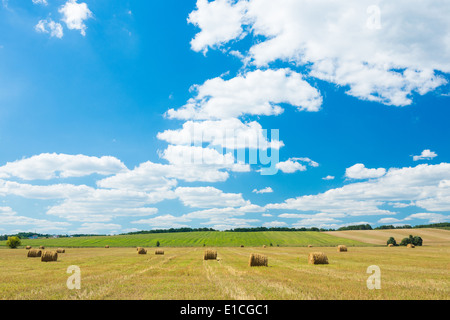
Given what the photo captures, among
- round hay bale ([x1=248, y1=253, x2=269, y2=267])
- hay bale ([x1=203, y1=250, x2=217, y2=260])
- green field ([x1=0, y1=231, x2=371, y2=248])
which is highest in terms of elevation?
round hay bale ([x1=248, y1=253, x2=269, y2=267])

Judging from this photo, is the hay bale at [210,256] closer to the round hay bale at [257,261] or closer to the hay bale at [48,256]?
the round hay bale at [257,261]

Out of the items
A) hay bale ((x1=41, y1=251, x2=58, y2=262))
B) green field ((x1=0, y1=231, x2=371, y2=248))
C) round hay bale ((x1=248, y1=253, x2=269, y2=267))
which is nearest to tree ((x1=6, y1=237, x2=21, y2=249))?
green field ((x1=0, y1=231, x2=371, y2=248))

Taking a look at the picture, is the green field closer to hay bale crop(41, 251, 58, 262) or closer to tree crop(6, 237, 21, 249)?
tree crop(6, 237, 21, 249)

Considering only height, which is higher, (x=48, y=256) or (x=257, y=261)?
(x=257, y=261)

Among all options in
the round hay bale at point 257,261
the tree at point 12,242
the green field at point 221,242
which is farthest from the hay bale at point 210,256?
the tree at point 12,242

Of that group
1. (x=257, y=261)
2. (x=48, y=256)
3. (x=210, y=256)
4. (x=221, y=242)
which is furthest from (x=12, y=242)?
(x=257, y=261)

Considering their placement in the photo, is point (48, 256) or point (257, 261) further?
point (48, 256)

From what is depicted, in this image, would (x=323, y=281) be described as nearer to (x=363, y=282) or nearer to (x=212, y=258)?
(x=363, y=282)

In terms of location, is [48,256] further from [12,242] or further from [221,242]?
[221,242]

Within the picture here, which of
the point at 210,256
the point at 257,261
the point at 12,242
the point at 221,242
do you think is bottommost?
the point at 221,242
